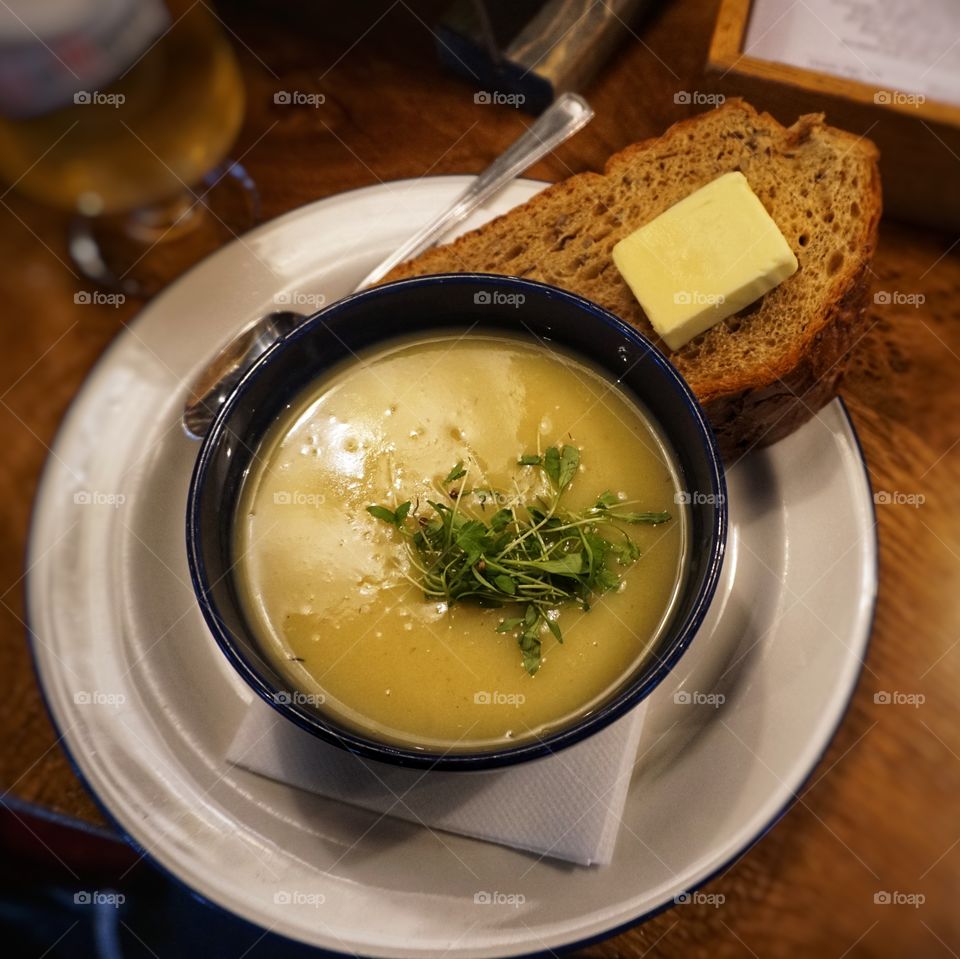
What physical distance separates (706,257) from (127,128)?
3.59ft

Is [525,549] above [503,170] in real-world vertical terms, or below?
below

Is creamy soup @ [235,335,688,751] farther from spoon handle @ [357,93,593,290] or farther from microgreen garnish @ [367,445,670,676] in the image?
spoon handle @ [357,93,593,290]

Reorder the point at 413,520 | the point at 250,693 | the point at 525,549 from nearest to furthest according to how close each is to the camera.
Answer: the point at 525,549, the point at 413,520, the point at 250,693

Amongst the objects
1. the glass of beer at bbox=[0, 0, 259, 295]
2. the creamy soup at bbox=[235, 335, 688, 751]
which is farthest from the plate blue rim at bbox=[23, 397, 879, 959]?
the glass of beer at bbox=[0, 0, 259, 295]

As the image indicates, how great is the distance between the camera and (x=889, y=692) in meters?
1.78

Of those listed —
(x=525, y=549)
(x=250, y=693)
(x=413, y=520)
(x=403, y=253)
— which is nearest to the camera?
(x=525, y=549)

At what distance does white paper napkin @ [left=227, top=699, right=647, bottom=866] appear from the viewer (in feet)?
4.83

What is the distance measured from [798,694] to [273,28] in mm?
1870

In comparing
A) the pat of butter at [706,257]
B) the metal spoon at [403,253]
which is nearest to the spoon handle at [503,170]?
the metal spoon at [403,253]

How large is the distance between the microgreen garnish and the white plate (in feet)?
1.05

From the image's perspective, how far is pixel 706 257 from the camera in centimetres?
153

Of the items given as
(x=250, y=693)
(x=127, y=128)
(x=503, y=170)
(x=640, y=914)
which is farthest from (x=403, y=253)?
(x=640, y=914)

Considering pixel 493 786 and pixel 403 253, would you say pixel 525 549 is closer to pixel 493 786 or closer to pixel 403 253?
pixel 493 786

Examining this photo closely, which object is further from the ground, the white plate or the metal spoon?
the metal spoon
